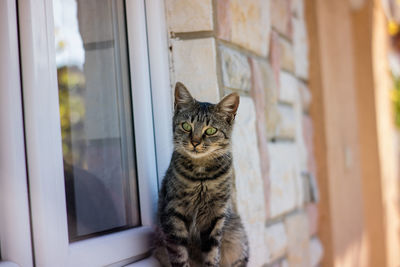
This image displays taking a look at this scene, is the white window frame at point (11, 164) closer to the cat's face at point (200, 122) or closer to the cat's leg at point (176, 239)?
the cat's leg at point (176, 239)

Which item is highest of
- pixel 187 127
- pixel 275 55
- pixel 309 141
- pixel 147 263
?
pixel 275 55

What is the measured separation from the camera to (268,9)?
2424 mm

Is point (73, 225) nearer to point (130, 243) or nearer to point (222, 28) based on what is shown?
point (130, 243)

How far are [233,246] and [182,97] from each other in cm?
60

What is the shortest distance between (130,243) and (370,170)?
3596mm

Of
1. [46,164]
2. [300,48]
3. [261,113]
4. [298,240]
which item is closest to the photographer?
[46,164]

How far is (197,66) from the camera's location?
1825 mm

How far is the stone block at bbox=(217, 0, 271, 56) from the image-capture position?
191cm

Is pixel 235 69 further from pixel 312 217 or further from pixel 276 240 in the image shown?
pixel 312 217

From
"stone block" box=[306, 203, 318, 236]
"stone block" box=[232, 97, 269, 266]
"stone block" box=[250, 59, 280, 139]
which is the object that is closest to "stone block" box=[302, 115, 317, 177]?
"stone block" box=[306, 203, 318, 236]

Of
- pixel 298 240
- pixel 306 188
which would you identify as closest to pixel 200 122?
pixel 298 240

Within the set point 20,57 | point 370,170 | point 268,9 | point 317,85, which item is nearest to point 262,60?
point 268,9

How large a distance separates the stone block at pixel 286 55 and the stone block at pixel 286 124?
246mm

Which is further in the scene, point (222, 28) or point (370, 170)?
point (370, 170)
